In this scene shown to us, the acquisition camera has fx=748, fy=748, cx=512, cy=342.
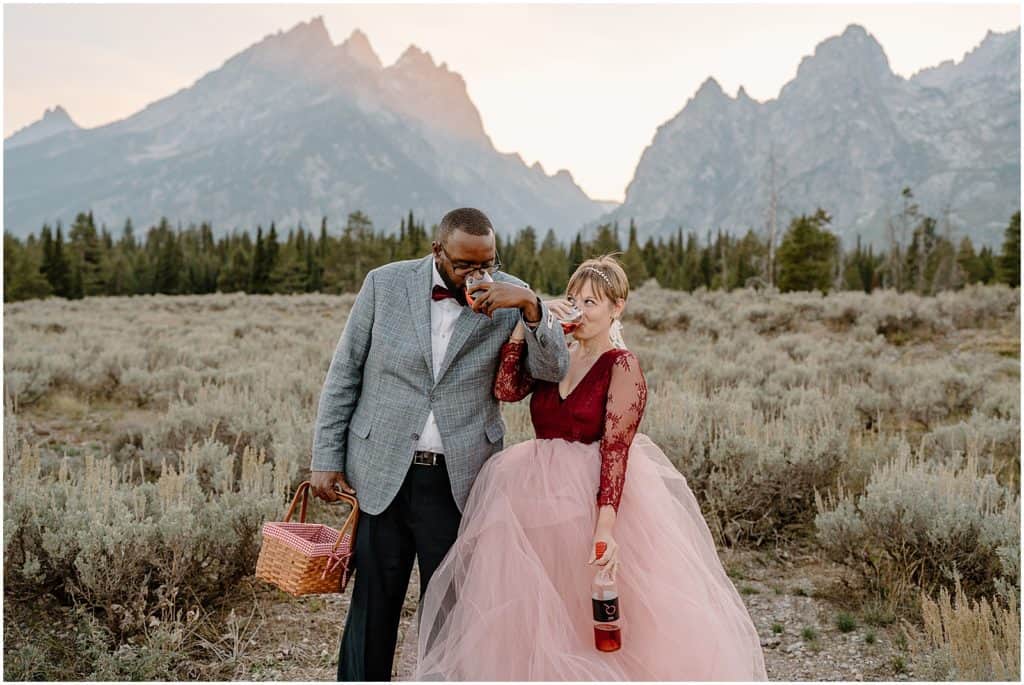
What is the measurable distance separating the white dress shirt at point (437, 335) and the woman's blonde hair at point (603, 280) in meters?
0.50

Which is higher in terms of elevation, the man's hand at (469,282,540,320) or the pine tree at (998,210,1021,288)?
the pine tree at (998,210,1021,288)

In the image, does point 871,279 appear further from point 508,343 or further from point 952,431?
point 508,343

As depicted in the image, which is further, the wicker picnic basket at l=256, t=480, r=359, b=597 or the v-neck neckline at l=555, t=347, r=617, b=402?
the wicker picnic basket at l=256, t=480, r=359, b=597

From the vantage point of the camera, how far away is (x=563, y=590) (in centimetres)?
291

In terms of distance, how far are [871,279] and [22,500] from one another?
200 feet

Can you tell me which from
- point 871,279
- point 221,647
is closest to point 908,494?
point 221,647

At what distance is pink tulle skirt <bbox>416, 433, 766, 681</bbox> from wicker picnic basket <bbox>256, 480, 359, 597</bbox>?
16.7 inches

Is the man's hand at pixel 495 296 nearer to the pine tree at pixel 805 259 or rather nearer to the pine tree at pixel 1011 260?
the pine tree at pixel 1011 260

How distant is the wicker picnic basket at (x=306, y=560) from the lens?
10.4 ft

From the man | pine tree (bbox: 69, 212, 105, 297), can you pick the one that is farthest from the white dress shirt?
pine tree (bbox: 69, 212, 105, 297)

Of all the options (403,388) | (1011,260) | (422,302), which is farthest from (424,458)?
(1011,260)

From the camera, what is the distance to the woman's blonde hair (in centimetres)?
307

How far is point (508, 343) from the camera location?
306cm

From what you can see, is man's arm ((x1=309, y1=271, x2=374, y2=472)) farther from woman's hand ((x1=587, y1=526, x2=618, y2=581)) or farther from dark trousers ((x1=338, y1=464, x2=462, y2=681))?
woman's hand ((x1=587, y1=526, x2=618, y2=581))
